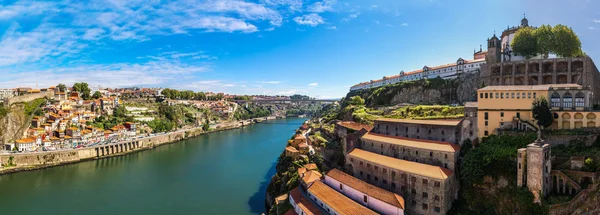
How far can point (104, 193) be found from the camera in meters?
22.3

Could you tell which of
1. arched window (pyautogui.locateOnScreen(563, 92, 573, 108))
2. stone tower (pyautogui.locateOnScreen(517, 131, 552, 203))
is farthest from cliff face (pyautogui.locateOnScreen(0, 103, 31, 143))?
arched window (pyautogui.locateOnScreen(563, 92, 573, 108))

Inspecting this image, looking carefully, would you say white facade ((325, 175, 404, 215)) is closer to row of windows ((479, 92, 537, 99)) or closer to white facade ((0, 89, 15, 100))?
row of windows ((479, 92, 537, 99))

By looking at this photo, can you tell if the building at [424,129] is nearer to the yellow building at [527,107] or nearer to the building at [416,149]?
the building at [416,149]

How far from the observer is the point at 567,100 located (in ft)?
48.0

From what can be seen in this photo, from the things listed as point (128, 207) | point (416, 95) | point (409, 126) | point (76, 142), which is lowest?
point (128, 207)

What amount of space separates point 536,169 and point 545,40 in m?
17.4

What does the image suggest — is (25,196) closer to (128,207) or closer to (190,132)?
(128,207)

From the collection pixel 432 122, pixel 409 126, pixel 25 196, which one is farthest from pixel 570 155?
pixel 25 196

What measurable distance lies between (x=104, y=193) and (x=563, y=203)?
2659 cm

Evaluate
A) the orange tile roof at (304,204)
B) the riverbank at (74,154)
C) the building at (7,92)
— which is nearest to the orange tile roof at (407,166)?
the orange tile roof at (304,204)

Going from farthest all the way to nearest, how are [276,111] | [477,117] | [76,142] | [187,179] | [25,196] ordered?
[276,111], [76,142], [187,179], [25,196], [477,117]

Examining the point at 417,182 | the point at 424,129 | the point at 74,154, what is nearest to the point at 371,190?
the point at 417,182

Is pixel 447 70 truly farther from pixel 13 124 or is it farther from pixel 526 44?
pixel 13 124

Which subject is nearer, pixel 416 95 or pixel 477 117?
pixel 477 117
